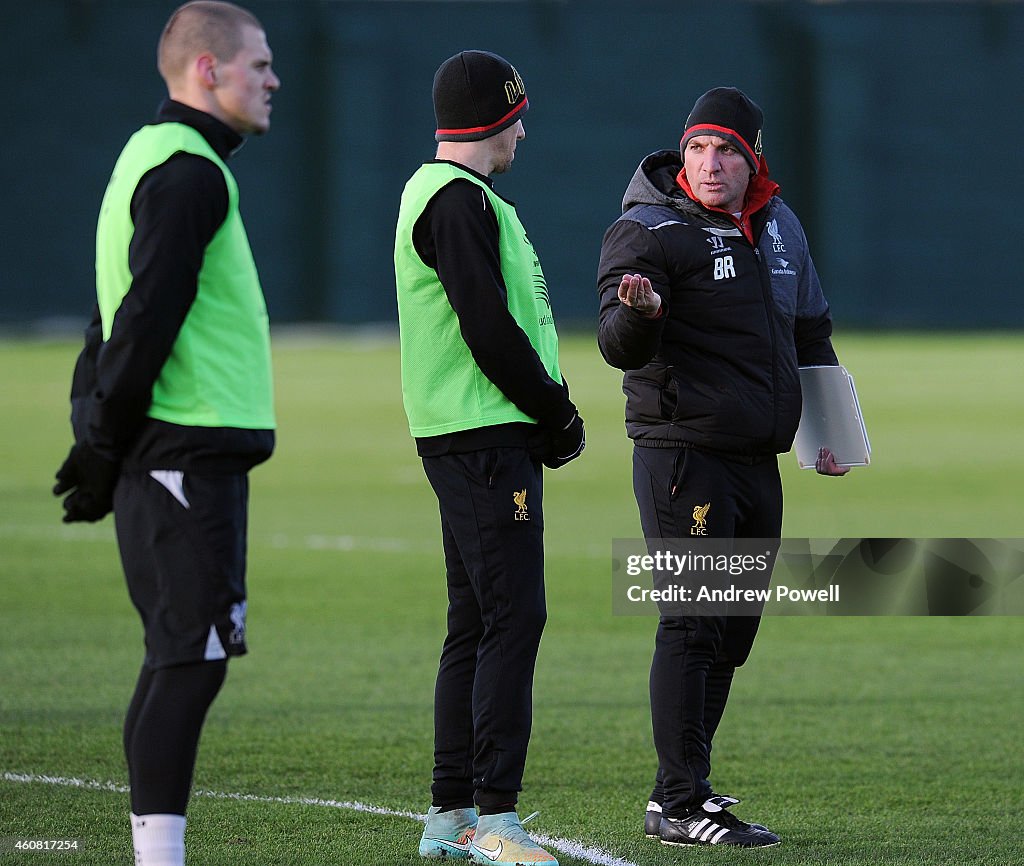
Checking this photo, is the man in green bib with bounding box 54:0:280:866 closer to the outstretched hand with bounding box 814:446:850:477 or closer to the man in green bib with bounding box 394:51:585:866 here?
the man in green bib with bounding box 394:51:585:866

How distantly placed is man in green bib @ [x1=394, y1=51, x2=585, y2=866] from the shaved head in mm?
736

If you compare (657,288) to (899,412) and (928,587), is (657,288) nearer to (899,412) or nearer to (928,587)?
(928,587)

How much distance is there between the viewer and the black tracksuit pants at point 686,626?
16.1 ft

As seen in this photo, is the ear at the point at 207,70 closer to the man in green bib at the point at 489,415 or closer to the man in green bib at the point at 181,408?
the man in green bib at the point at 181,408

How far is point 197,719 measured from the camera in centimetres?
384

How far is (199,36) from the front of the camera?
383 centimetres

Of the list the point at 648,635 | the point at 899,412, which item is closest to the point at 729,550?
the point at 648,635

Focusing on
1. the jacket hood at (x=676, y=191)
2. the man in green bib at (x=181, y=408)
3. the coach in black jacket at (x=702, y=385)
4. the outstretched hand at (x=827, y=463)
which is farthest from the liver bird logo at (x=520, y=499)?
the outstretched hand at (x=827, y=463)

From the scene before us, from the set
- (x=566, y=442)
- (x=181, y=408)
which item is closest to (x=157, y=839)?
(x=181, y=408)

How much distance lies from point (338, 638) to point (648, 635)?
4.84 feet

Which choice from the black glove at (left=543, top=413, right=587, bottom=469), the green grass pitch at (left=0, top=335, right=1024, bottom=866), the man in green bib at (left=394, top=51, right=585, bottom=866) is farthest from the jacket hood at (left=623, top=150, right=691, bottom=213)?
the green grass pitch at (left=0, top=335, right=1024, bottom=866)

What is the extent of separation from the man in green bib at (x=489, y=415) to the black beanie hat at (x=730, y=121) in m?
0.68

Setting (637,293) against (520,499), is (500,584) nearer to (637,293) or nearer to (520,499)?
(520,499)

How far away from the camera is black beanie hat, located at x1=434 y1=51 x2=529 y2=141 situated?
4.49 metres
